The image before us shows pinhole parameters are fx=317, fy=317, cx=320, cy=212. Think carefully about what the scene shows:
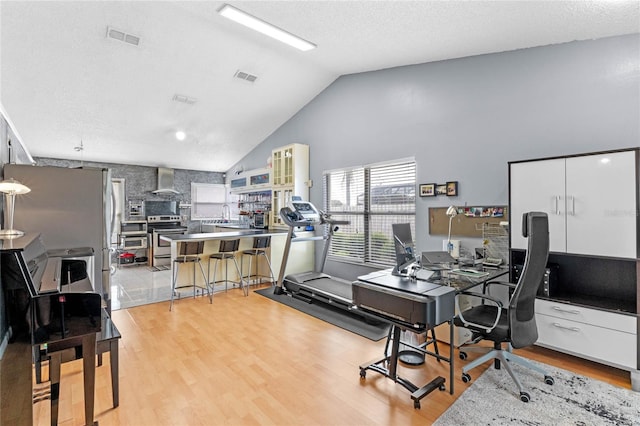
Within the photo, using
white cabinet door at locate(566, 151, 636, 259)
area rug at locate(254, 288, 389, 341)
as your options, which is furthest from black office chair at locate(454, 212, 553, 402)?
area rug at locate(254, 288, 389, 341)

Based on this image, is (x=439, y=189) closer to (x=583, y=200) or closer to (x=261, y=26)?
(x=583, y=200)

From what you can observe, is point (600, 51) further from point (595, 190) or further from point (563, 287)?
point (563, 287)

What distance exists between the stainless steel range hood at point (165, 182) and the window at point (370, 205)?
15.3 ft

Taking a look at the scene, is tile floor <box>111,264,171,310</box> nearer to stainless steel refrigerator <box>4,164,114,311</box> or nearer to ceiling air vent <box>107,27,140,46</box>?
stainless steel refrigerator <box>4,164,114,311</box>

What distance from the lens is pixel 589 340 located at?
110 inches

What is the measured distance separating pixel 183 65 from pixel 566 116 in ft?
16.2

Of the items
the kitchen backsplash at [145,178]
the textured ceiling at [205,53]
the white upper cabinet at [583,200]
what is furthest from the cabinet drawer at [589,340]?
the kitchen backsplash at [145,178]

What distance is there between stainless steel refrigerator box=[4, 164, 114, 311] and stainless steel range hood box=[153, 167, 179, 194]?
182 inches

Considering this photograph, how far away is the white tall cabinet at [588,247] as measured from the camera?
2.65m

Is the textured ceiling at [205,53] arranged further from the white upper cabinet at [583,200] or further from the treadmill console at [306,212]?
the treadmill console at [306,212]

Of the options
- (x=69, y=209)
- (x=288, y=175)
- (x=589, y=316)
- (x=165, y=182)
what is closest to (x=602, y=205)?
(x=589, y=316)

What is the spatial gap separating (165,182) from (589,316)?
8.71 m

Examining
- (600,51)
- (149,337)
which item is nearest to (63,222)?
(149,337)

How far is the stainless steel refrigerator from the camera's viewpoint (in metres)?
3.42
